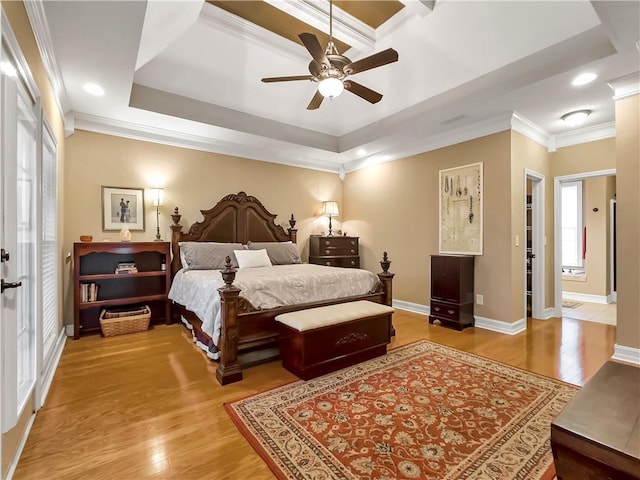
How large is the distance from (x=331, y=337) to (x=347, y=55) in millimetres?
3077

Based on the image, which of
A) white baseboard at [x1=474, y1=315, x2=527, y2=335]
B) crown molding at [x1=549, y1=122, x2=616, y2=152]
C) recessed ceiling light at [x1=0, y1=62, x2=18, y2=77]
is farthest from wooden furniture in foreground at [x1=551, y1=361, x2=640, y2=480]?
crown molding at [x1=549, y1=122, x2=616, y2=152]

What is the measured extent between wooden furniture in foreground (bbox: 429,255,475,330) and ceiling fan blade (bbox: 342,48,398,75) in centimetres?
262

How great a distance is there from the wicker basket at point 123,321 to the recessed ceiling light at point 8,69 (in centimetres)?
292

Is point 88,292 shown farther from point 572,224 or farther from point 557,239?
point 572,224

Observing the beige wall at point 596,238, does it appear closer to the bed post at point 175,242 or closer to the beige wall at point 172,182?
the beige wall at point 172,182

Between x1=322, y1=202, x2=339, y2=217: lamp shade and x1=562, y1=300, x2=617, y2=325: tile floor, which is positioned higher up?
x1=322, y1=202, x2=339, y2=217: lamp shade

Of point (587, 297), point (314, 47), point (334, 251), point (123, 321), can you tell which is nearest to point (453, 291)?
point (334, 251)

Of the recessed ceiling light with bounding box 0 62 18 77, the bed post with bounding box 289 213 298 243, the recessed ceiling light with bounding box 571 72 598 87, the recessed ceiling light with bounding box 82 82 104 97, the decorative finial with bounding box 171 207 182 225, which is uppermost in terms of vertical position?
the recessed ceiling light with bounding box 82 82 104 97

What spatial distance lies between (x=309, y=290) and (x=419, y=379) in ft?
4.27

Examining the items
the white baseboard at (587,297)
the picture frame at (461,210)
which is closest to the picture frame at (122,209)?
the picture frame at (461,210)

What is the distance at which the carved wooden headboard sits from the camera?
4.51 metres

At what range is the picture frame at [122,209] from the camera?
4082mm

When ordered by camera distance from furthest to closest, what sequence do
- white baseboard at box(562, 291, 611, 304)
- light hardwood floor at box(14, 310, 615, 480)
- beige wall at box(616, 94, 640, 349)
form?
white baseboard at box(562, 291, 611, 304), beige wall at box(616, 94, 640, 349), light hardwood floor at box(14, 310, 615, 480)

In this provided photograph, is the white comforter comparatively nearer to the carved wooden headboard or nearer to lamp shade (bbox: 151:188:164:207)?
the carved wooden headboard
